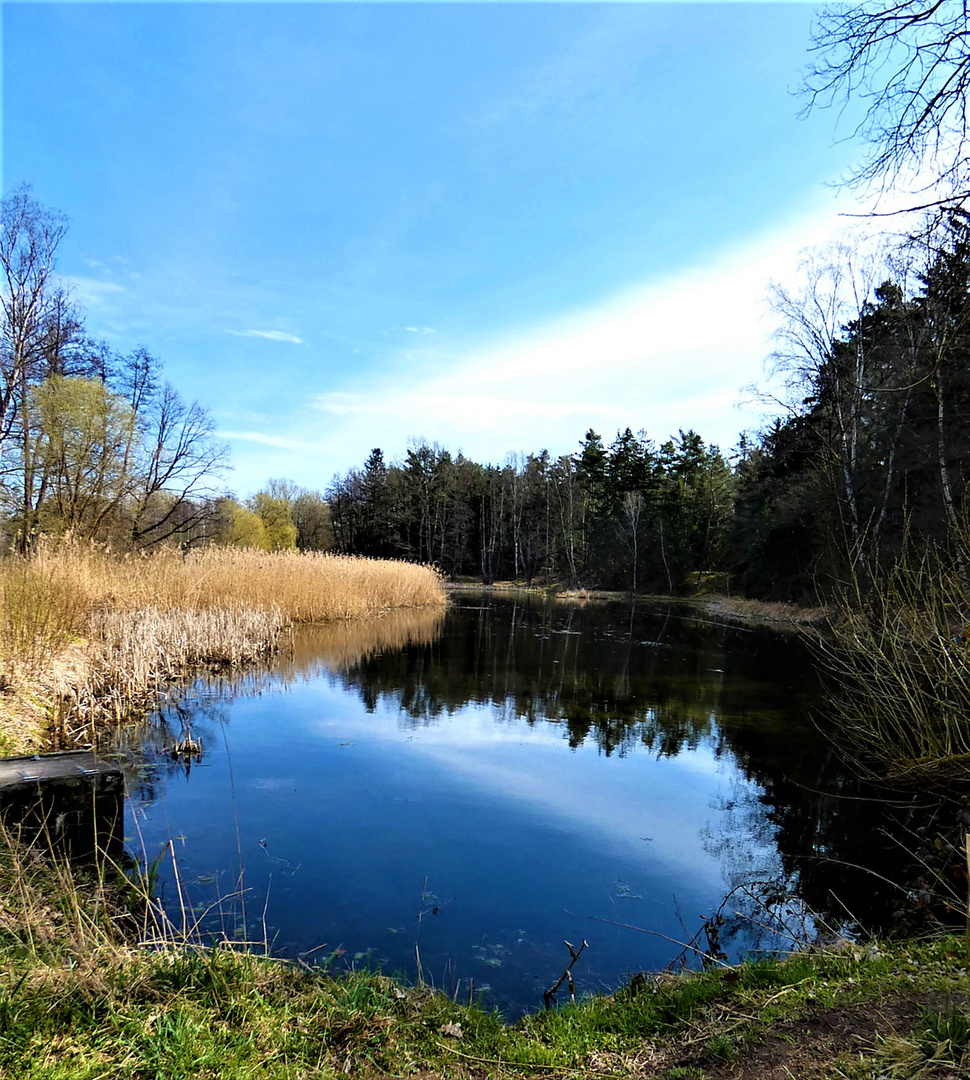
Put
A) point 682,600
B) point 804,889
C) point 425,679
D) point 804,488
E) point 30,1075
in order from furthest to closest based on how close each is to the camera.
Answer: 1. point 682,600
2. point 804,488
3. point 425,679
4. point 804,889
5. point 30,1075

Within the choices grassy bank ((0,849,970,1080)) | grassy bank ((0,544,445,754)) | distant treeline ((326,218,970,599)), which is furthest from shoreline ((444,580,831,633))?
grassy bank ((0,849,970,1080))

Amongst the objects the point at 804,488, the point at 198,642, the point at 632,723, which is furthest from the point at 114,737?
the point at 804,488

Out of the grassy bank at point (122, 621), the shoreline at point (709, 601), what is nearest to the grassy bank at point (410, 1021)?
the grassy bank at point (122, 621)

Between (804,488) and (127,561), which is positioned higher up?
(804,488)

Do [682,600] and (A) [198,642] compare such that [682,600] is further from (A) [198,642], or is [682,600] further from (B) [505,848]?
(B) [505,848]

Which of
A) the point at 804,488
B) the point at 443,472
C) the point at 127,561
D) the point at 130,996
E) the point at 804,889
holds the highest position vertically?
the point at 443,472

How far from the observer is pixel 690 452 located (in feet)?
125

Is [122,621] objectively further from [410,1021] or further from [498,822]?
[410,1021]

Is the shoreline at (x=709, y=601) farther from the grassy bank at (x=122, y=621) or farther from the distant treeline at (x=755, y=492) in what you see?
the grassy bank at (x=122, y=621)

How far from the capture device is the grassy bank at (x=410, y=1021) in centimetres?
194

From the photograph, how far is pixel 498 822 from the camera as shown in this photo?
543 centimetres

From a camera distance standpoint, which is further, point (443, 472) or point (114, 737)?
point (443, 472)

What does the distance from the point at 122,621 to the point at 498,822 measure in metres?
7.36

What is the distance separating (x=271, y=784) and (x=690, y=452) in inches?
1415
